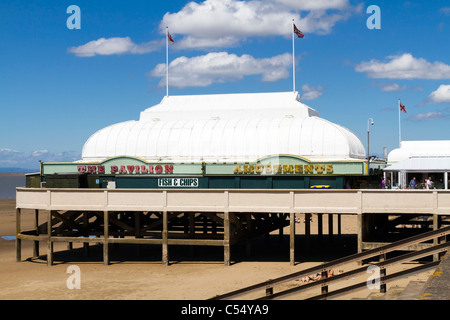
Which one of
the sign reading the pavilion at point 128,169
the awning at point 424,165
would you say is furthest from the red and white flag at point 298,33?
the sign reading the pavilion at point 128,169

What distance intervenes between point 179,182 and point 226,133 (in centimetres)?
659

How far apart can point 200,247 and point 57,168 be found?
12.2m

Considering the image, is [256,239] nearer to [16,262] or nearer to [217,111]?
[217,111]

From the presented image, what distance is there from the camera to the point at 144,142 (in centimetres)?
4297

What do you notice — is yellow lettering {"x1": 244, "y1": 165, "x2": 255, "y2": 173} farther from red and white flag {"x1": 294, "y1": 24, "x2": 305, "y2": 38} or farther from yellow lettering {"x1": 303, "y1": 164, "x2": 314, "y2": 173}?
red and white flag {"x1": 294, "y1": 24, "x2": 305, "y2": 38}

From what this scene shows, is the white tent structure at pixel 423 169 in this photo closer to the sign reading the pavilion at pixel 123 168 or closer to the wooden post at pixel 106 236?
the sign reading the pavilion at pixel 123 168

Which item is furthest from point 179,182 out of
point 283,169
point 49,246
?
point 49,246

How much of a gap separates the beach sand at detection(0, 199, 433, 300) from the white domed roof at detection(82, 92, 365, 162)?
22.0ft

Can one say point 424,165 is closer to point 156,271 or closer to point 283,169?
point 283,169

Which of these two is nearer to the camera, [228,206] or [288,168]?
[228,206]

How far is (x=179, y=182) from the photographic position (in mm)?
36562

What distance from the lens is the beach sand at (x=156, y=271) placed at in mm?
25109

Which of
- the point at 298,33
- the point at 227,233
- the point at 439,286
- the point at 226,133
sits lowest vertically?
the point at 227,233
